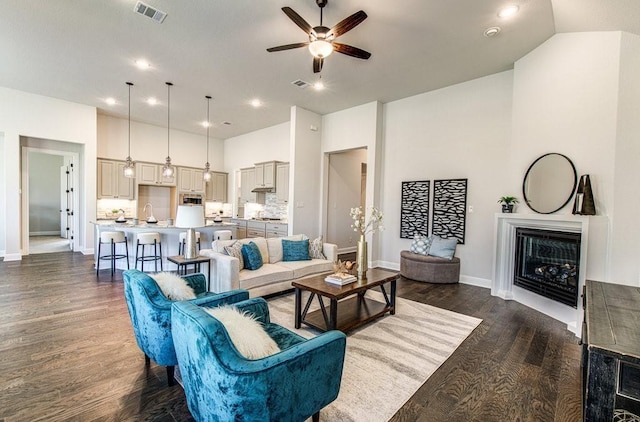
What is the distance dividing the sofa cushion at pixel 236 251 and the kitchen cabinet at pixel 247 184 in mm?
4585

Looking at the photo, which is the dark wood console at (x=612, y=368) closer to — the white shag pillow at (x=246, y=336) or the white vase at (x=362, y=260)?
the white shag pillow at (x=246, y=336)

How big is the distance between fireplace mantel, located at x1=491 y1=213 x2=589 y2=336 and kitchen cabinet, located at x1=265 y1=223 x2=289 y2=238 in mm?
4351

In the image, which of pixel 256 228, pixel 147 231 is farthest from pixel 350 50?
pixel 256 228

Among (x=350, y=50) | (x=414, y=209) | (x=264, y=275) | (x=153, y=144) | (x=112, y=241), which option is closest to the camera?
(x=350, y=50)

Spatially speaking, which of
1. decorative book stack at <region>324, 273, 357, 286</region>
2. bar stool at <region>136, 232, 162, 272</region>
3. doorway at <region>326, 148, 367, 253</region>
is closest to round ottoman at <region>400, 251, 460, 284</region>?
decorative book stack at <region>324, 273, 357, 286</region>

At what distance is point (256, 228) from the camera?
7691mm

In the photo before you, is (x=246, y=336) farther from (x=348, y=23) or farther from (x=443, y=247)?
(x=443, y=247)

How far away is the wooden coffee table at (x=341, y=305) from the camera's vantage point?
2.89 meters

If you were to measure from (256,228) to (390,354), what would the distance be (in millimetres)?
5674

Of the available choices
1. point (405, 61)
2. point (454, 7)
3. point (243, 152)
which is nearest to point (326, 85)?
point (405, 61)

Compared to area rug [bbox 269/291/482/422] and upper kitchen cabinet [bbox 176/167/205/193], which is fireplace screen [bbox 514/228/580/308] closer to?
area rug [bbox 269/291/482/422]

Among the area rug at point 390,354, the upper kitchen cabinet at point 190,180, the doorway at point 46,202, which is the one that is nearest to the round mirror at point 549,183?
the area rug at point 390,354

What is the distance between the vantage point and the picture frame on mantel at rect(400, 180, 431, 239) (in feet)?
18.6

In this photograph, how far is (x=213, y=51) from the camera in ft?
13.9
